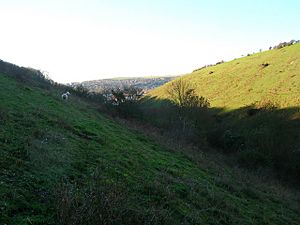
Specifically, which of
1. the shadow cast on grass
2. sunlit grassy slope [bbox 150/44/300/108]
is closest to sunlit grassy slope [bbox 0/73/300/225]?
the shadow cast on grass

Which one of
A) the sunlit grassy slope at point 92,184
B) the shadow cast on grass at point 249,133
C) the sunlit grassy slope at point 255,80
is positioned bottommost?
the shadow cast on grass at point 249,133

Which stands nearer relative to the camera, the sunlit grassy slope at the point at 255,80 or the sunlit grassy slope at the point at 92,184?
the sunlit grassy slope at the point at 92,184

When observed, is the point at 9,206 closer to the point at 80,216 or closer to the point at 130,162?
the point at 80,216

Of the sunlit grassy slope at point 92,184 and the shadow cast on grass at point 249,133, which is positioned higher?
the sunlit grassy slope at point 92,184

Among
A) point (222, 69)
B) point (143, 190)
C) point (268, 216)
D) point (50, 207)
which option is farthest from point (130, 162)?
A: point (222, 69)

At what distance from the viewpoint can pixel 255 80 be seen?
72.1 metres

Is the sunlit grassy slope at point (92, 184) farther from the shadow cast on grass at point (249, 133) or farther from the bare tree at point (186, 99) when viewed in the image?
the bare tree at point (186, 99)

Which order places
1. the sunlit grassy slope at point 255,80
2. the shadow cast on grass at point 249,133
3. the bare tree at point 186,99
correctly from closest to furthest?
the shadow cast on grass at point 249,133 < the bare tree at point 186,99 < the sunlit grassy slope at point 255,80

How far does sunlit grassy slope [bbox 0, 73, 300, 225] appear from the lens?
8094mm

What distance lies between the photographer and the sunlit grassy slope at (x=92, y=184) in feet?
26.6

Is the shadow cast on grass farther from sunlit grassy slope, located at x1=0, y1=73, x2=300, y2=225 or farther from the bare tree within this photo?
sunlit grassy slope, located at x1=0, y1=73, x2=300, y2=225

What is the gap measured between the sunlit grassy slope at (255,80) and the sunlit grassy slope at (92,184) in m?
42.0

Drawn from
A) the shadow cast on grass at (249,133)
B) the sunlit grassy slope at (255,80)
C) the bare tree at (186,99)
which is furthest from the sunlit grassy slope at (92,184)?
the sunlit grassy slope at (255,80)

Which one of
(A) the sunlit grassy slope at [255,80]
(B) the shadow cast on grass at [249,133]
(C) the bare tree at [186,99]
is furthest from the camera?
(A) the sunlit grassy slope at [255,80]
